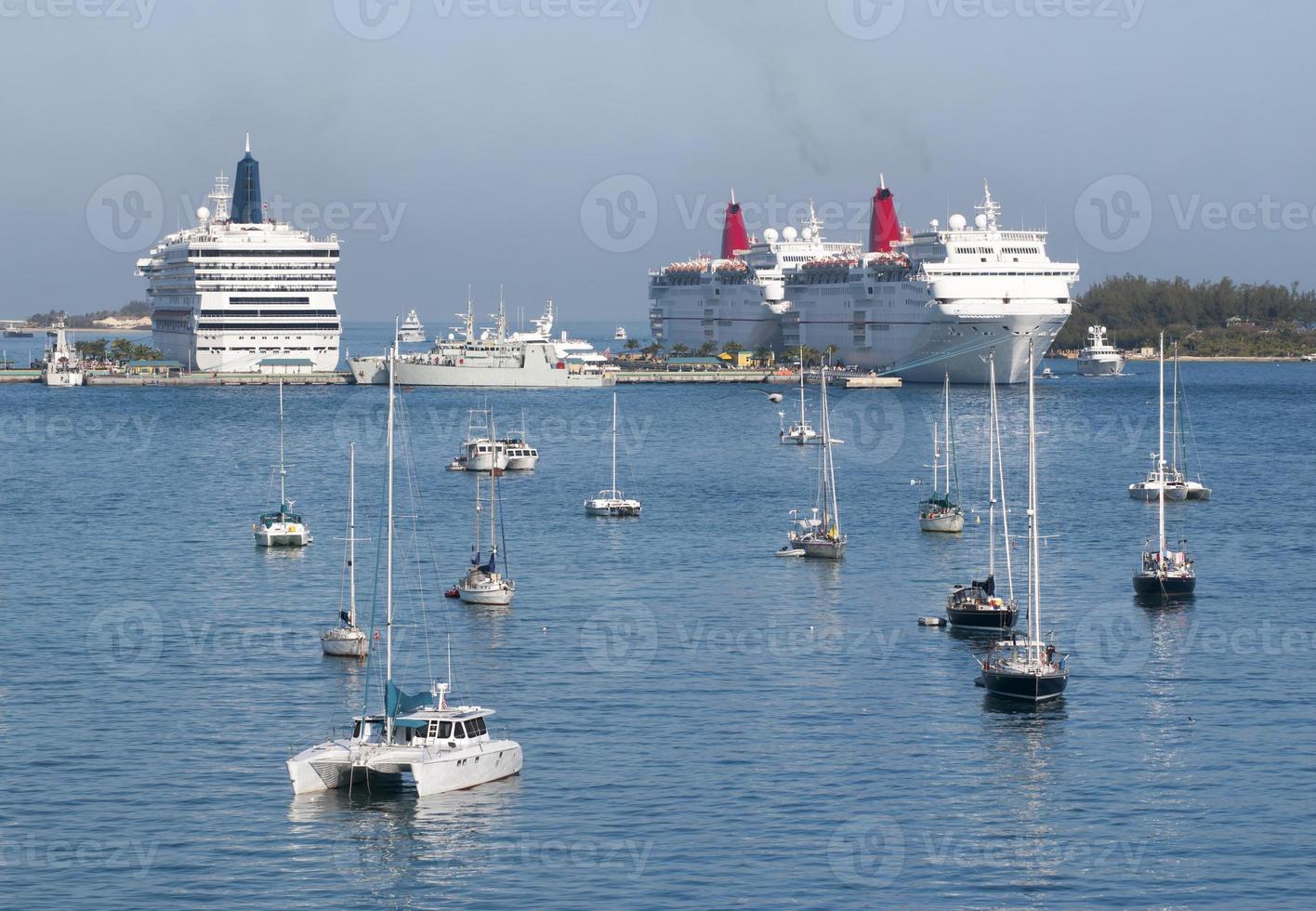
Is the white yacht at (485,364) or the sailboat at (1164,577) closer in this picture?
the sailboat at (1164,577)

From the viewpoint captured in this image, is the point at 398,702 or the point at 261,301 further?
the point at 261,301

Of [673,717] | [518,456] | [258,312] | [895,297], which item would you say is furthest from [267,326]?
[673,717]

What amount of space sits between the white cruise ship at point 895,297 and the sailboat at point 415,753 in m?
95.0

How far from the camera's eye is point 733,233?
197 m

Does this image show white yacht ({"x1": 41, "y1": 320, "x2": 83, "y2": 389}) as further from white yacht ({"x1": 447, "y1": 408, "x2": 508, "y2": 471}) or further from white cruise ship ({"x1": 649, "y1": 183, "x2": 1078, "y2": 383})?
white yacht ({"x1": 447, "y1": 408, "x2": 508, "y2": 471})

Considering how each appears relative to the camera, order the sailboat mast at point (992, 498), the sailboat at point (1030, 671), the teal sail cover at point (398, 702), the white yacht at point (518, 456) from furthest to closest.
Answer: the white yacht at point (518, 456) → the sailboat mast at point (992, 498) → the sailboat at point (1030, 671) → the teal sail cover at point (398, 702)

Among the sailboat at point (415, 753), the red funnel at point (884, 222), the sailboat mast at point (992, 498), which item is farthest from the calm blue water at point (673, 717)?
the red funnel at point (884, 222)

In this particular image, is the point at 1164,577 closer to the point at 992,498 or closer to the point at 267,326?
the point at 992,498

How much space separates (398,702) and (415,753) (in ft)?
2.76

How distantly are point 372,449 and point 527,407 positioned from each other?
32.4 meters

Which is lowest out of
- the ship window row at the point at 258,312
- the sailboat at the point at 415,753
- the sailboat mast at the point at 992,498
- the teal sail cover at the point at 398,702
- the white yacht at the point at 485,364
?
the sailboat at the point at 415,753

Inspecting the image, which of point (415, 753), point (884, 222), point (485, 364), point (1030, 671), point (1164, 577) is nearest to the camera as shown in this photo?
point (415, 753)

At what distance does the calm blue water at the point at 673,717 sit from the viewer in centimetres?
2455

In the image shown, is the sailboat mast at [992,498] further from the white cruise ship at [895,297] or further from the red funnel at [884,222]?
the red funnel at [884,222]
